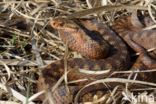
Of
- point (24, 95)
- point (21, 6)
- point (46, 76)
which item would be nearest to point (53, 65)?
point (46, 76)

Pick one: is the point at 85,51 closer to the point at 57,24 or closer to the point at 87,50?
the point at 87,50

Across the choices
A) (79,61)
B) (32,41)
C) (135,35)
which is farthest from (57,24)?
(135,35)

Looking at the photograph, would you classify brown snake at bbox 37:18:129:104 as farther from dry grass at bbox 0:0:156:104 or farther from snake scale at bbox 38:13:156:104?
dry grass at bbox 0:0:156:104

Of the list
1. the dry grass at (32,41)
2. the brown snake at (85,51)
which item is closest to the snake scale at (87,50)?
the brown snake at (85,51)

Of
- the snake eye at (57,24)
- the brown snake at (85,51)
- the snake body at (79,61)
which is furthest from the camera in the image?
the snake eye at (57,24)

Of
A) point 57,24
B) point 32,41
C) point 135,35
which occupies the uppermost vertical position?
point 57,24

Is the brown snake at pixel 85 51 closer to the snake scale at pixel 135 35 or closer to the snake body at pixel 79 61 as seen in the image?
the snake body at pixel 79 61

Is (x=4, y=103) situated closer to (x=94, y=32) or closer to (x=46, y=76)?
(x=46, y=76)

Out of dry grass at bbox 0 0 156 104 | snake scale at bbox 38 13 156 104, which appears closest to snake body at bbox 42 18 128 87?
snake scale at bbox 38 13 156 104
